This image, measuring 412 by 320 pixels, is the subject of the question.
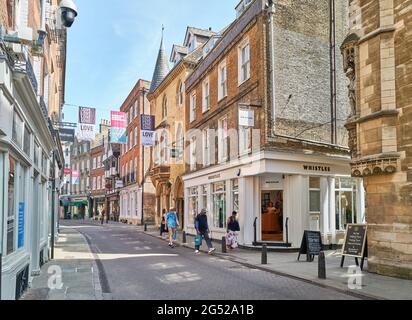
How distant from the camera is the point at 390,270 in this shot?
10539 millimetres

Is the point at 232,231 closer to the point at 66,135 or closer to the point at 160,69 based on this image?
the point at 66,135

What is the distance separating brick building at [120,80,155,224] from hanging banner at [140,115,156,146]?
9776 millimetres

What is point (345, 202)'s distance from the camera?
1864 cm

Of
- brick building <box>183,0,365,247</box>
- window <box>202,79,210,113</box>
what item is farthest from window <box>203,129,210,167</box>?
brick building <box>183,0,365,247</box>

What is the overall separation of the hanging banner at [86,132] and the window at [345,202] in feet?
38.0

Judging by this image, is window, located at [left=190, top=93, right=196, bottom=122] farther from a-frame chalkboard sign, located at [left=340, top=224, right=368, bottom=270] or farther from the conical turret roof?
a-frame chalkboard sign, located at [left=340, top=224, right=368, bottom=270]

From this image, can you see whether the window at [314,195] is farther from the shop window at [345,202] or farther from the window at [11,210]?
the window at [11,210]

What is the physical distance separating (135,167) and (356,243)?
105 feet

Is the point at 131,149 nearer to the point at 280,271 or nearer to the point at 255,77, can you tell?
the point at 255,77

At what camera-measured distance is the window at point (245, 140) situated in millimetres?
17938

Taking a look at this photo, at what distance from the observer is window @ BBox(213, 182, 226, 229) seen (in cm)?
2078
